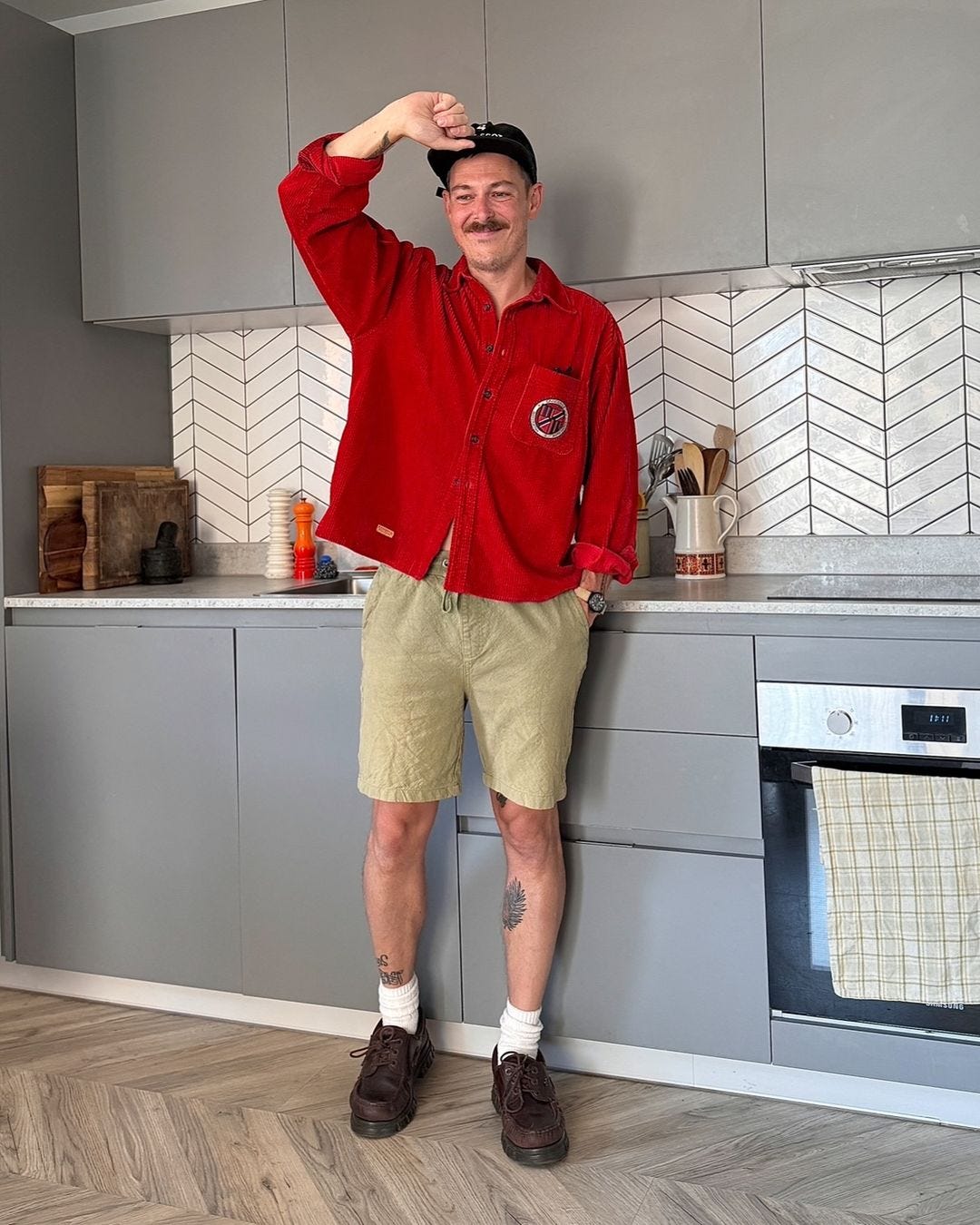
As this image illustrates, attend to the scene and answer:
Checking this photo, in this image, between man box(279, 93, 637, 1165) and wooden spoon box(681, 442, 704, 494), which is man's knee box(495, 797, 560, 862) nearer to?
man box(279, 93, 637, 1165)

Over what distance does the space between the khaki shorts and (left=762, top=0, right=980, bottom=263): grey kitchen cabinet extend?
0.93m

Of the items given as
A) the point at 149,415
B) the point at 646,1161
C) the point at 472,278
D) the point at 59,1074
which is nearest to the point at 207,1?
the point at 149,415

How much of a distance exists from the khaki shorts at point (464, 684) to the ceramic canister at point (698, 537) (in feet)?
2.03

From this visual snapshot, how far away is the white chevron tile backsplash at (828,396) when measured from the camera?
2584 mm

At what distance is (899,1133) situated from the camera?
82.0 inches

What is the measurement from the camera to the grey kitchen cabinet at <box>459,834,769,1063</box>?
2.15 meters

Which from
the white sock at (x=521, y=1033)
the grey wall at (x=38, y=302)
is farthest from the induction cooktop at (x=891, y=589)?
the grey wall at (x=38, y=302)

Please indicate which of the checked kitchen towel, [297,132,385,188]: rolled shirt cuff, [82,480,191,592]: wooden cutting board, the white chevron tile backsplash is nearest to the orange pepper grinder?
[82,480,191,592]: wooden cutting board

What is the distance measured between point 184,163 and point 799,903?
215cm

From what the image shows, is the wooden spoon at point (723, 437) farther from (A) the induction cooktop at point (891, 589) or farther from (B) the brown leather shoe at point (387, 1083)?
(B) the brown leather shoe at point (387, 1083)

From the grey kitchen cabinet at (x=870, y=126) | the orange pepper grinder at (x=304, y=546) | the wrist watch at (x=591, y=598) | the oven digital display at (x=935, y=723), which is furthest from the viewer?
the orange pepper grinder at (x=304, y=546)

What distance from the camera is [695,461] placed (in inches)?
103

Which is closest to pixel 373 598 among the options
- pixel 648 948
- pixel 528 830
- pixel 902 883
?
pixel 528 830

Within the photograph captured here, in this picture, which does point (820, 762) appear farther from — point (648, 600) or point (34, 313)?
point (34, 313)
